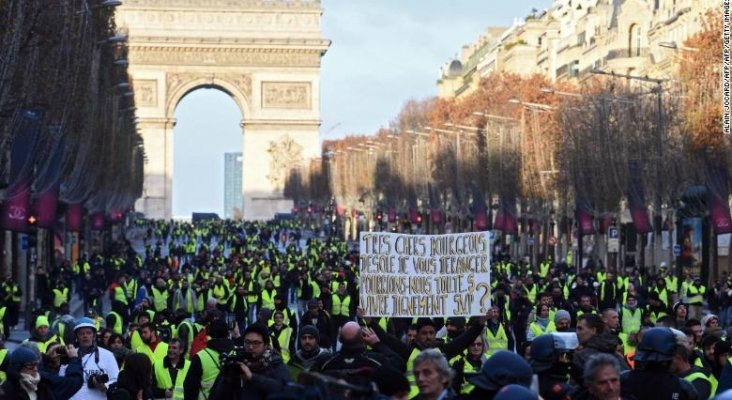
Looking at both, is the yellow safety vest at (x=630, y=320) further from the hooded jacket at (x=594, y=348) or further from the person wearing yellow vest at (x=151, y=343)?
the hooded jacket at (x=594, y=348)

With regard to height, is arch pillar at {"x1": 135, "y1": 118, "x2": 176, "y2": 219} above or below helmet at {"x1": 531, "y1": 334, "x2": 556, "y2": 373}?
above

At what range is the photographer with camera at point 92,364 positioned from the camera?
44.8ft

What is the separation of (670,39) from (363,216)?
43.9 m

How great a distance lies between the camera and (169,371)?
626 inches

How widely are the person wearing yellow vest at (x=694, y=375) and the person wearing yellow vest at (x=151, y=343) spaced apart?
18.0 ft

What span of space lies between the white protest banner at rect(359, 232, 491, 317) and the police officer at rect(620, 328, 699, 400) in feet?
14.1

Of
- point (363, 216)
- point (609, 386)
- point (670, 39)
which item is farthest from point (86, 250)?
point (609, 386)

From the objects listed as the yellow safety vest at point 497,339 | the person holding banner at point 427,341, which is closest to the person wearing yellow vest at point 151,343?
the person holding banner at point 427,341

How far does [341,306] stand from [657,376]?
63.3 ft

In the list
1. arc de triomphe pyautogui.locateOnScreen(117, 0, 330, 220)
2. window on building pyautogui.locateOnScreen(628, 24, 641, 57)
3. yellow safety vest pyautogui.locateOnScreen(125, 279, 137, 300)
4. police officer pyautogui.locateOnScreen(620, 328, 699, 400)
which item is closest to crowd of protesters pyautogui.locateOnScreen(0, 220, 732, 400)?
police officer pyautogui.locateOnScreen(620, 328, 699, 400)

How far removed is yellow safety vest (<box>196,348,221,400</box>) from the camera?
13422 mm

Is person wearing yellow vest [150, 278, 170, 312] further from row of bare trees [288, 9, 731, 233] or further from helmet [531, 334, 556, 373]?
helmet [531, 334, 556, 373]

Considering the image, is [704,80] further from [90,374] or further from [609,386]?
[609,386]

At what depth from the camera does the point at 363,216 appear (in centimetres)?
11862
